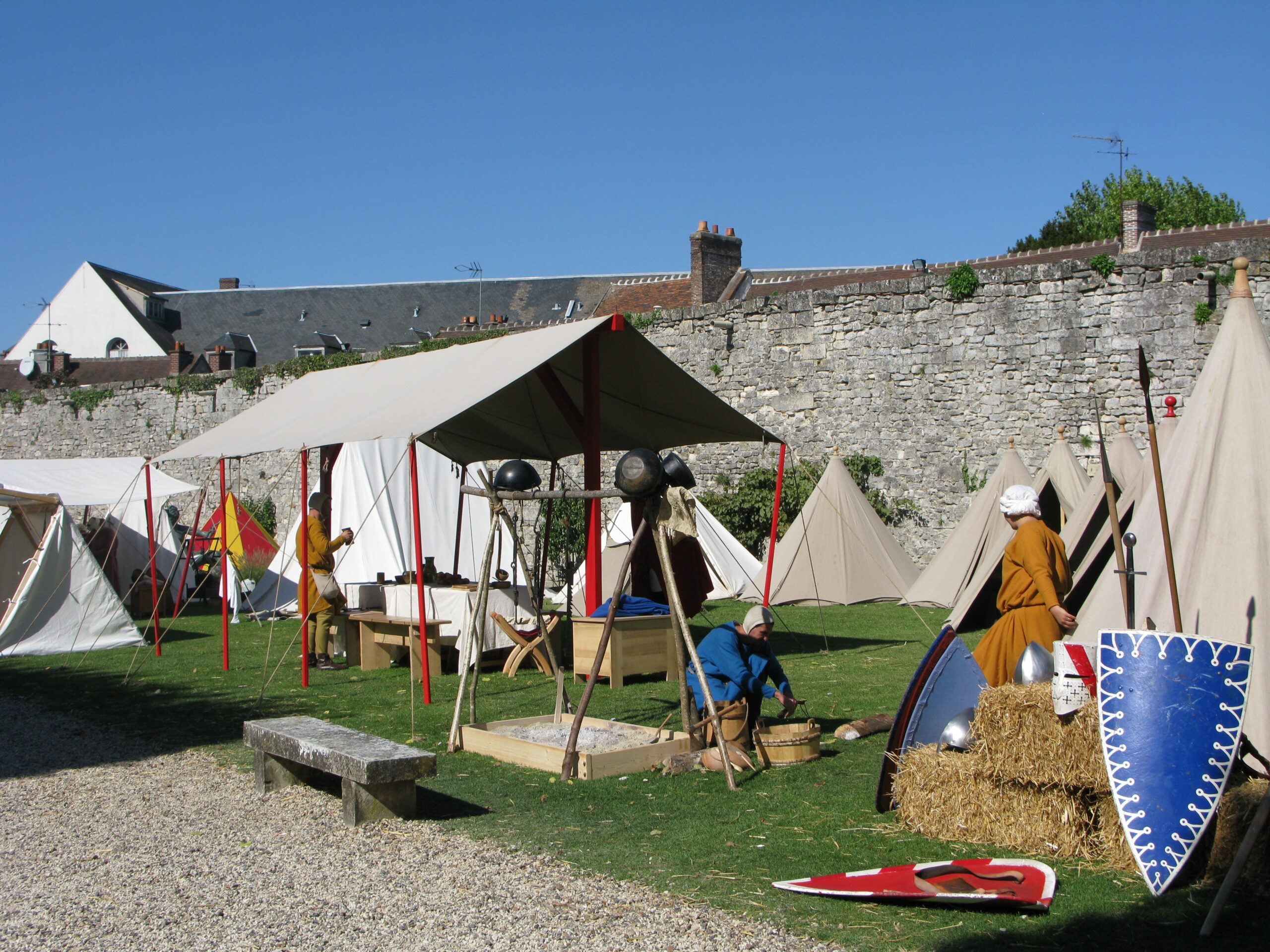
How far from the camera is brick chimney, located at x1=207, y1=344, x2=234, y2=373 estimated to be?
26625 millimetres

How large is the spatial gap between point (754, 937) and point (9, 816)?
3.19 m

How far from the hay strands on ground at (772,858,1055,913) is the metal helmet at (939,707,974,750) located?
510 millimetres

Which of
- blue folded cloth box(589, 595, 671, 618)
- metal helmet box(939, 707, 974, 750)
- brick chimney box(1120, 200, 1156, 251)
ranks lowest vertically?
metal helmet box(939, 707, 974, 750)

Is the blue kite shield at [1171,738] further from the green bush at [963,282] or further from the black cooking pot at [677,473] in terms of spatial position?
the green bush at [963,282]

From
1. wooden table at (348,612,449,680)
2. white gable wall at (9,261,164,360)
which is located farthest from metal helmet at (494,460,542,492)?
white gable wall at (9,261,164,360)

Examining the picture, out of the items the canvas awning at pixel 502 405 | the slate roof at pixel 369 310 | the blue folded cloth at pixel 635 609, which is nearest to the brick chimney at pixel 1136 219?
the slate roof at pixel 369 310

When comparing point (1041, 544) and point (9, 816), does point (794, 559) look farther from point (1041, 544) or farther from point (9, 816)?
point (9, 816)

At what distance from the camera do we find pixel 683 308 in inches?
620

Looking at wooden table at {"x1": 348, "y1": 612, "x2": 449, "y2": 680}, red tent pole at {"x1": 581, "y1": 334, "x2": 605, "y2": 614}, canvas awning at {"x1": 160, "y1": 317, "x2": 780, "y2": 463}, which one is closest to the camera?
canvas awning at {"x1": 160, "y1": 317, "x2": 780, "y2": 463}

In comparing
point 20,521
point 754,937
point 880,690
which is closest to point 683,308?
point 20,521

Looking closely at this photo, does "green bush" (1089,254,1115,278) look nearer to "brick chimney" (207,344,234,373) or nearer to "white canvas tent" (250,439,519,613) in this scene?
"white canvas tent" (250,439,519,613)

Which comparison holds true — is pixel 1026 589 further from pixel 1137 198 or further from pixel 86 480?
pixel 1137 198

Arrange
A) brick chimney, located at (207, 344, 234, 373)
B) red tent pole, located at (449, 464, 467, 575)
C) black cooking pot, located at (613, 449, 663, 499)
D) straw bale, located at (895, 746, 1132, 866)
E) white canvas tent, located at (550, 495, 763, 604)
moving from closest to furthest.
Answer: straw bale, located at (895, 746, 1132, 866) → black cooking pot, located at (613, 449, 663, 499) → red tent pole, located at (449, 464, 467, 575) → white canvas tent, located at (550, 495, 763, 604) → brick chimney, located at (207, 344, 234, 373)

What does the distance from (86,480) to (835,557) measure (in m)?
8.85
